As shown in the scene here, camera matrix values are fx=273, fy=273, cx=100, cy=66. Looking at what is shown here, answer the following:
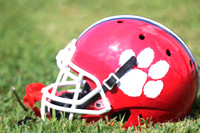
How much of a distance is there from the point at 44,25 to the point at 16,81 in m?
3.48

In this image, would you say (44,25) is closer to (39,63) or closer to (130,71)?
(39,63)

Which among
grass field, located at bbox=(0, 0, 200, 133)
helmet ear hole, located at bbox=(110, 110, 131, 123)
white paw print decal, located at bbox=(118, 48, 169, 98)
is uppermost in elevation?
grass field, located at bbox=(0, 0, 200, 133)

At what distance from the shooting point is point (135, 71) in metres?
2.16

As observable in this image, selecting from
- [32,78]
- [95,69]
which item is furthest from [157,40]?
[32,78]

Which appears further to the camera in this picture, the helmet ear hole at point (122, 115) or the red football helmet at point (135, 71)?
the helmet ear hole at point (122, 115)

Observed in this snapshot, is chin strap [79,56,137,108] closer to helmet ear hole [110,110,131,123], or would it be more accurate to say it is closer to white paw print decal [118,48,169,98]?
white paw print decal [118,48,169,98]

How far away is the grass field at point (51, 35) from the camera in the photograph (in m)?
2.33

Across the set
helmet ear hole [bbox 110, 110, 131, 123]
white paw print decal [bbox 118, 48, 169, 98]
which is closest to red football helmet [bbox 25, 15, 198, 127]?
white paw print decal [bbox 118, 48, 169, 98]

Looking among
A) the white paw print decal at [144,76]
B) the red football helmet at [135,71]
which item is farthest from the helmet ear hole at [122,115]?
the white paw print decal at [144,76]

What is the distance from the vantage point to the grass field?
2.33m

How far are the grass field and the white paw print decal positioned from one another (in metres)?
0.31

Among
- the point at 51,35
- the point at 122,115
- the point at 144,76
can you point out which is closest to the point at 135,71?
the point at 144,76

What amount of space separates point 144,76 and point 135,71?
0.08 meters

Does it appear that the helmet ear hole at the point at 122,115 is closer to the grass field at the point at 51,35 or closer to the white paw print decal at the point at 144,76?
the grass field at the point at 51,35
